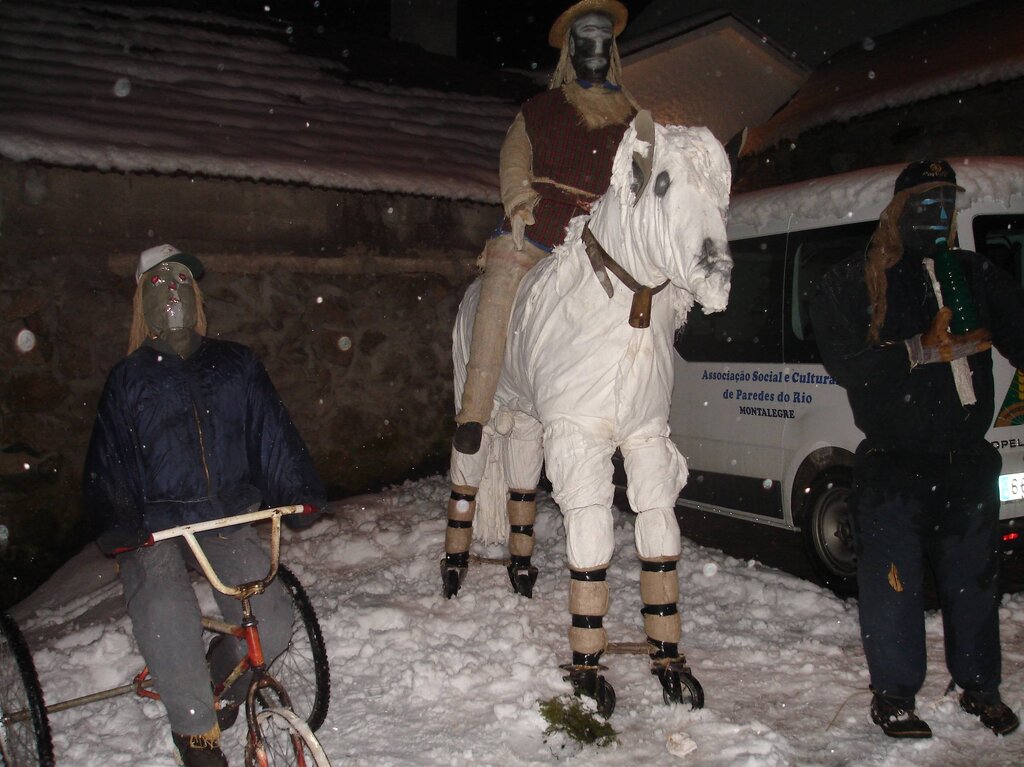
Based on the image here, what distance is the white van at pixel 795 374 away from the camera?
4.13 m

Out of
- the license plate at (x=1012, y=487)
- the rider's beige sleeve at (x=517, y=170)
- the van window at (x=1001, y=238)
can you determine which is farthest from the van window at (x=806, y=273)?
the rider's beige sleeve at (x=517, y=170)

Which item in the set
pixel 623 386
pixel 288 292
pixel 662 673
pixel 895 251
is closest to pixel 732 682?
pixel 662 673

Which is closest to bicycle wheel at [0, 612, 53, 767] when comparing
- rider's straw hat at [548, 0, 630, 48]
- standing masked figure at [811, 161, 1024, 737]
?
standing masked figure at [811, 161, 1024, 737]

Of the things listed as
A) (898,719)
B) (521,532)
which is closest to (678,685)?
(898,719)

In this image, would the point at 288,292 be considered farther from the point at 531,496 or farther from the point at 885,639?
the point at 885,639

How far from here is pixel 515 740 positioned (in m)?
3.08

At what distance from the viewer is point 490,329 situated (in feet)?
12.6

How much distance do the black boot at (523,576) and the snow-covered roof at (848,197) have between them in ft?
8.62

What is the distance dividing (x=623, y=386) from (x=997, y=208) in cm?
257

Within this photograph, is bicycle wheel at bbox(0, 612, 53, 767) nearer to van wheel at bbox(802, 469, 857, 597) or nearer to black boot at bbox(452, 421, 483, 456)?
black boot at bbox(452, 421, 483, 456)

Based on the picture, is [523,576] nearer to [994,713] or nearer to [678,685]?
[678,685]

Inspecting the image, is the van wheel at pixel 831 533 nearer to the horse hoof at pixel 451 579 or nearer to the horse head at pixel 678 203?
the horse hoof at pixel 451 579

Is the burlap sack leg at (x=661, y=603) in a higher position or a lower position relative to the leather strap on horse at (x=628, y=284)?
lower

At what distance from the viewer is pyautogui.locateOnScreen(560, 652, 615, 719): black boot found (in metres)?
3.22
